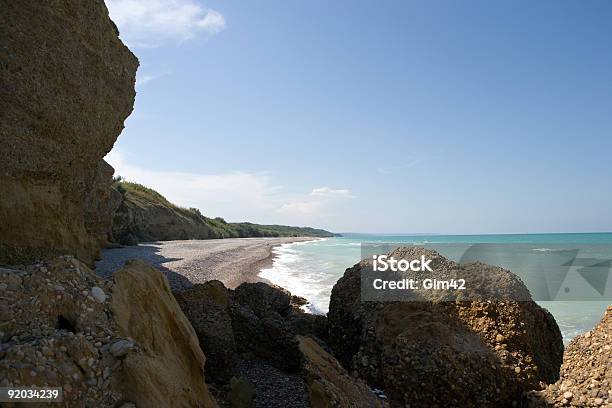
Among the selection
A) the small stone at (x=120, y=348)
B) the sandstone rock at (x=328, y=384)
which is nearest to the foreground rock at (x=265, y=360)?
the sandstone rock at (x=328, y=384)

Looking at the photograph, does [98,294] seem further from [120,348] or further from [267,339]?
[267,339]

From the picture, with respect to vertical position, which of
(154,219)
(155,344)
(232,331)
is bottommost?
(232,331)

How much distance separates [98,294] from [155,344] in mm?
593

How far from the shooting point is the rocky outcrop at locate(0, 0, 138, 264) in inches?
165

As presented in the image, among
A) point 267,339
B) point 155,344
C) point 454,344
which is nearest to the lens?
point 155,344

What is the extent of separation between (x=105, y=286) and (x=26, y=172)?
222 centimetres

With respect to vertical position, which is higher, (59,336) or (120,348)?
(59,336)

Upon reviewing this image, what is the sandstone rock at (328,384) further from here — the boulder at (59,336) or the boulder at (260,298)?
the boulder at (260,298)

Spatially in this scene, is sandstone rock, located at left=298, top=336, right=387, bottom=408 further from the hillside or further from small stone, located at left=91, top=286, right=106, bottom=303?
the hillside

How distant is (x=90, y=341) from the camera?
8.31 feet

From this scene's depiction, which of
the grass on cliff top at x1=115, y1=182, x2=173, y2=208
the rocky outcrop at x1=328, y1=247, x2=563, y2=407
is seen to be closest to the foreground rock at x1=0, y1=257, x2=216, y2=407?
the rocky outcrop at x1=328, y1=247, x2=563, y2=407

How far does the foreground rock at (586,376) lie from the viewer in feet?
13.9

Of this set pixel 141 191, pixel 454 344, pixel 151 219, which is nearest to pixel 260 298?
pixel 454 344

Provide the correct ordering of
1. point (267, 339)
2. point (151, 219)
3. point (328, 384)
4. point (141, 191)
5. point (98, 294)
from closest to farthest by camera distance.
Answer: point (98, 294)
point (328, 384)
point (267, 339)
point (151, 219)
point (141, 191)
